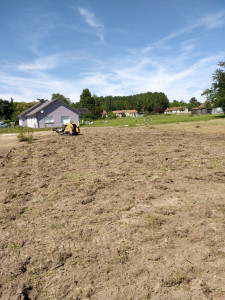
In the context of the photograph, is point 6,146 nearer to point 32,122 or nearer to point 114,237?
point 114,237

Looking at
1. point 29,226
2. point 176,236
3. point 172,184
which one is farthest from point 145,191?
point 29,226

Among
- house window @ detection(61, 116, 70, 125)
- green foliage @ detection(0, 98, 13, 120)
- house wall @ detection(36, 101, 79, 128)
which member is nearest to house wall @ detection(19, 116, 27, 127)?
house wall @ detection(36, 101, 79, 128)

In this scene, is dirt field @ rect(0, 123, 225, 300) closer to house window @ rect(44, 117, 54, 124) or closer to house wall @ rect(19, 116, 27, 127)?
house window @ rect(44, 117, 54, 124)

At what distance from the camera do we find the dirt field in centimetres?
213

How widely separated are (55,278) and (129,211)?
1597 mm

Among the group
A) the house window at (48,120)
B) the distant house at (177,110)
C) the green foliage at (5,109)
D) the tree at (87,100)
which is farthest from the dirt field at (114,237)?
the distant house at (177,110)

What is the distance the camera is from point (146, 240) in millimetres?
2791

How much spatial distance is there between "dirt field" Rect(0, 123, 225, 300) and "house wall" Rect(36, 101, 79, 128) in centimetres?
3256

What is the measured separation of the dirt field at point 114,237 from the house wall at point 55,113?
32562 millimetres

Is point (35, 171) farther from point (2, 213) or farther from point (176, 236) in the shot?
point (176, 236)

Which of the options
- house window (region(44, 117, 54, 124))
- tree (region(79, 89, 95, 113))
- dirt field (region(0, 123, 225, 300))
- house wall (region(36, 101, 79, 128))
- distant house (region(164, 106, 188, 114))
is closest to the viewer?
dirt field (region(0, 123, 225, 300))

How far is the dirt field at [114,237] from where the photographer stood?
6.98 ft

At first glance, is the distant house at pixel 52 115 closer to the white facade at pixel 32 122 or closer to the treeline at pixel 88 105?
the white facade at pixel 32 122

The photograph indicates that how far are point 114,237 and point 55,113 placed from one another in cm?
3611
